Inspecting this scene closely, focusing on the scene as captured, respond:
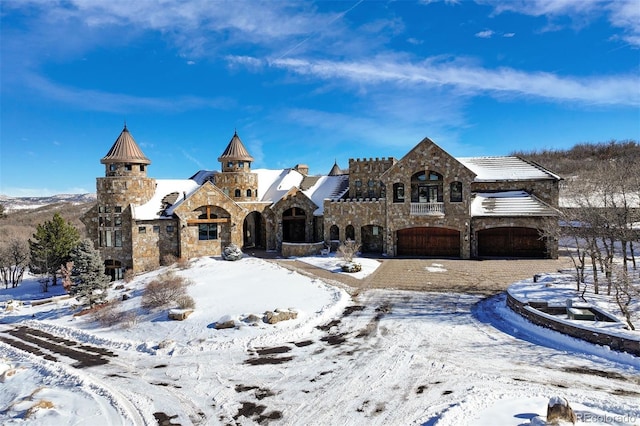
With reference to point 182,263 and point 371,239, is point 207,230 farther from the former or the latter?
point 371,239

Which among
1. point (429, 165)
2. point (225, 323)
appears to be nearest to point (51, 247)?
point (225, 323)

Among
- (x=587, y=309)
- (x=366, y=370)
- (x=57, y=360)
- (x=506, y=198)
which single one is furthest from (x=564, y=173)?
(x=57, y=360)

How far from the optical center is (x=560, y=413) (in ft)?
30.9

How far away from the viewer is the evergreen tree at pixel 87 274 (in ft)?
87.1

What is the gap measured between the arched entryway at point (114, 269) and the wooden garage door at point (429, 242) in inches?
939

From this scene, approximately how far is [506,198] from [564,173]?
185 feet

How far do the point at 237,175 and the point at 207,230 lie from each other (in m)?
6.80

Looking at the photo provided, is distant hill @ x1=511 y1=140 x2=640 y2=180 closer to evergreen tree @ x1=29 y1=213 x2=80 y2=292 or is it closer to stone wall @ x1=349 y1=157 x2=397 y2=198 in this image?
stone wall @ x1=349 y1=157 x2=397 y2=198

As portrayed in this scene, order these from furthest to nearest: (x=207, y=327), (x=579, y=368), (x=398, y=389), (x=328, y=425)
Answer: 1. (x=207, y=327)
2. (x=579, y=368)
3. (x=398, y=389)
4. (x=328, y=425)

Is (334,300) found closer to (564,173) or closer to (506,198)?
(506,198)

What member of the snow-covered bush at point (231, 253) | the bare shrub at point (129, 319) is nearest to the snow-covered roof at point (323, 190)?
the snow-covered bush at point (231, 253)

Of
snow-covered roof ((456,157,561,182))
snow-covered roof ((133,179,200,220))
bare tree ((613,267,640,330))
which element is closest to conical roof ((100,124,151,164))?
snow-covered roof ((133,179,200,220))

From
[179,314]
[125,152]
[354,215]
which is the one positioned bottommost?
[179,314]

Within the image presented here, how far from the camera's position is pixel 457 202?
32.1 metres
